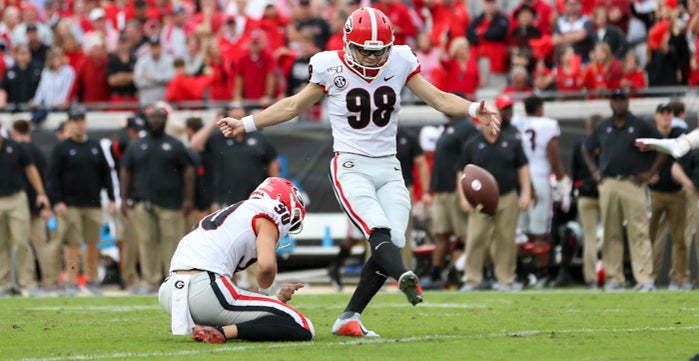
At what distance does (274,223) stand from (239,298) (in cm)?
43

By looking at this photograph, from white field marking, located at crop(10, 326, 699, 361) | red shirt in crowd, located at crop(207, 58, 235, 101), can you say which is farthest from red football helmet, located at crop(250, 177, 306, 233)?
red shirt in crowd, located at crop(207, 58, 235, 101)

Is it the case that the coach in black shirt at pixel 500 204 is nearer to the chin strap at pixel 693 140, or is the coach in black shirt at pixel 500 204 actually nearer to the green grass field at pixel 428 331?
the green grass field at pixel 428 331

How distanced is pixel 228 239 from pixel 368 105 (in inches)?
47.9

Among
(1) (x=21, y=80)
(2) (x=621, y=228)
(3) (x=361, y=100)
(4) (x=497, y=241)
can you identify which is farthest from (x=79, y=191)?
(3) (x=361, y=100)

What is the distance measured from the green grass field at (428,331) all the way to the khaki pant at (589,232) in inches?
→ 84.7

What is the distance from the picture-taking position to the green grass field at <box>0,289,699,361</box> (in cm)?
674

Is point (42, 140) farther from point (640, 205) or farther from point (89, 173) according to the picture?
point (640, 205)

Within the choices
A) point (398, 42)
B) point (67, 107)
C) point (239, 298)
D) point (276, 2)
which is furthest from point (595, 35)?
point (239, 298)

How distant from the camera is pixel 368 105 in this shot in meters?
7.89

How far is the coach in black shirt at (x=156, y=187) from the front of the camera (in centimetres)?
1466

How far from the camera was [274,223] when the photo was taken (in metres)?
7.24

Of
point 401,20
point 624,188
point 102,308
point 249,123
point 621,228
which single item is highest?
point 401,20

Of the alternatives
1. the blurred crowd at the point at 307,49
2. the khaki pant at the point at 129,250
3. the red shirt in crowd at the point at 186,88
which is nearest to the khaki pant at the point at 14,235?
the khaki pant at the point at 129,250

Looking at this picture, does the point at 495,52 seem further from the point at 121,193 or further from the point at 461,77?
the point at 121,193
